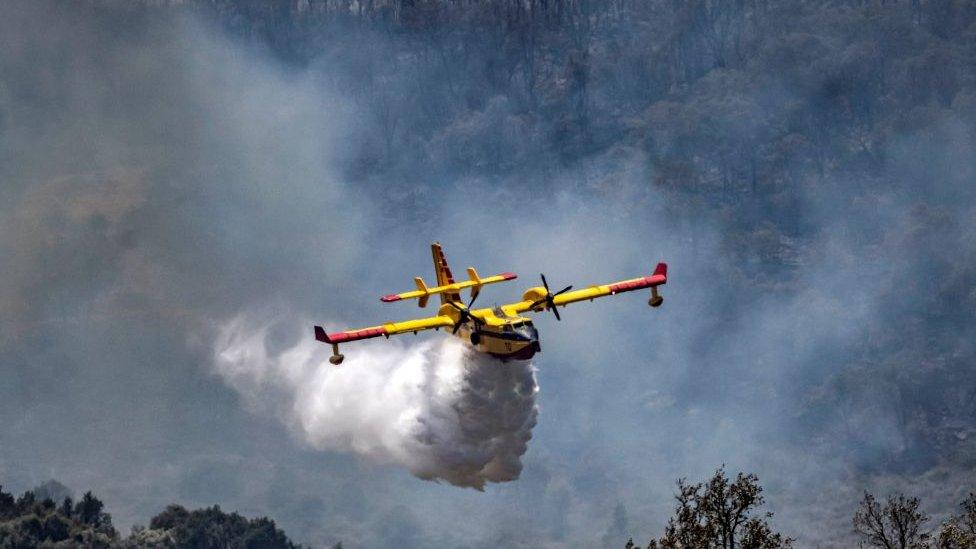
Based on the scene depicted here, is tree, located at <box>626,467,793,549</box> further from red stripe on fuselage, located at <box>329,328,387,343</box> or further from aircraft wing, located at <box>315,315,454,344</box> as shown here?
red stripe on fuselage, located at <box>329,328,387,343</box>

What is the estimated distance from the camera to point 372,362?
4961 inches

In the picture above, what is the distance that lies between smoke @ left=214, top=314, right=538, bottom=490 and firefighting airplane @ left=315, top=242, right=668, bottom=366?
1956 mm

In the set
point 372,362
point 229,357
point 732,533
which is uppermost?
point 229,357

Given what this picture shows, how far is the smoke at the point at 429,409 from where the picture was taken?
109312 millimetres

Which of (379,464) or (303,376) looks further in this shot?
(303,376)

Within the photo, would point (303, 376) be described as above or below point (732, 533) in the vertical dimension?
above

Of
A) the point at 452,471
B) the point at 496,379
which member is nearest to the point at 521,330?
the point at 496,379

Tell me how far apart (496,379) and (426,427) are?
7512mm

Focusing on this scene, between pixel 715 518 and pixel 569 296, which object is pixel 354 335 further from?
pixel 715 518

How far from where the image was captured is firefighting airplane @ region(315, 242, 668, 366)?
336ft

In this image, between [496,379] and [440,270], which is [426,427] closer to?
[496,379]

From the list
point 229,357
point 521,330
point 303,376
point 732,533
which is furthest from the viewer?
point 229,357

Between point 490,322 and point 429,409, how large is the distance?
11625 millimetres

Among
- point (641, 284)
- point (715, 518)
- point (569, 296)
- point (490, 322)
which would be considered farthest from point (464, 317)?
point (715, 518)
